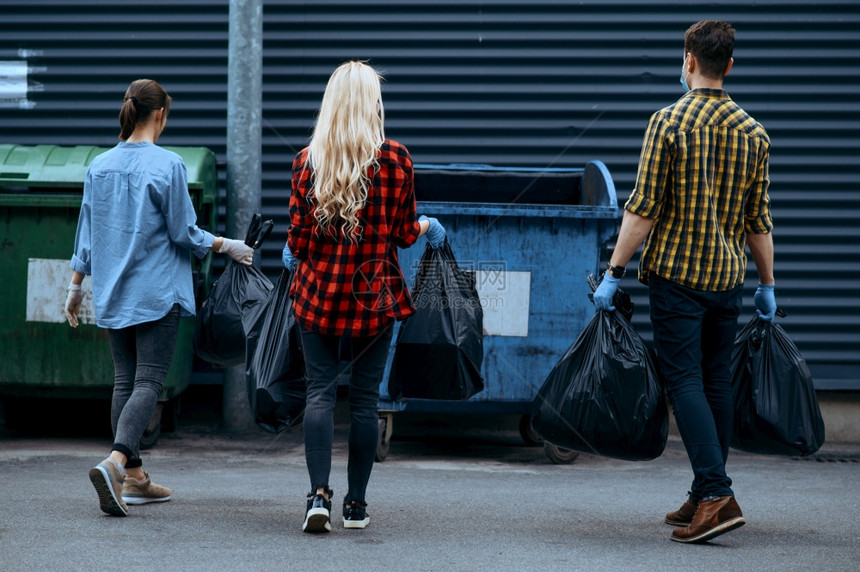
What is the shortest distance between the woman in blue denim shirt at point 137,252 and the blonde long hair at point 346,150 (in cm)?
78

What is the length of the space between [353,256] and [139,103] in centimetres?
113

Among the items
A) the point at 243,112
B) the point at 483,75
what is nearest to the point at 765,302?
the point at 483,75

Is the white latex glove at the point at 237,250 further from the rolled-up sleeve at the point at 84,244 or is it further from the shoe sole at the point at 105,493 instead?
the shoe sole at the point at 105,493

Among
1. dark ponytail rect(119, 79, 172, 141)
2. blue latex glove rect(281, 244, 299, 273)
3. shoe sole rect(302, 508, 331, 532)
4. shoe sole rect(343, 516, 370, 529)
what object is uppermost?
dark ponytail rect(119, 79, 172, 141)

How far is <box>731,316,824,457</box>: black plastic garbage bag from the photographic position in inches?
149

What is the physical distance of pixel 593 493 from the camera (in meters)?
4.68

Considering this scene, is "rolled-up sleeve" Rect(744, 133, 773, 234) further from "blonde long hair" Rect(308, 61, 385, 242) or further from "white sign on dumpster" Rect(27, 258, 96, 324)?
"white sign on dumpster" Rect(27, 258, 96, 324)

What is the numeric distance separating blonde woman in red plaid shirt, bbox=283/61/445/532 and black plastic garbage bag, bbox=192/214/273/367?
0.79m

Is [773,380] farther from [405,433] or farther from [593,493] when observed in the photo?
[405,433]

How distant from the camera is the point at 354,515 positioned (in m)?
3.71

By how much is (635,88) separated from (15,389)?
4147mm

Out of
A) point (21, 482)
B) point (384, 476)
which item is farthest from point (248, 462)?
point (21, 482)

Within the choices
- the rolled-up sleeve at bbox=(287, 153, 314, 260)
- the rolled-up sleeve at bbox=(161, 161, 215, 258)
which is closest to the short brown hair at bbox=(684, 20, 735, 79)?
the rolled-up sleeve at bbox=(287, 153, 314, 260)

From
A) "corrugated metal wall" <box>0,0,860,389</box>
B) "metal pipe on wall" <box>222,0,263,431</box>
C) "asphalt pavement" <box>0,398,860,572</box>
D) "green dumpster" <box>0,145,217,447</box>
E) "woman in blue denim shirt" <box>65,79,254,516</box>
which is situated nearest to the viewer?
"asphalt pavement" <box>0,398,860,572</box>
